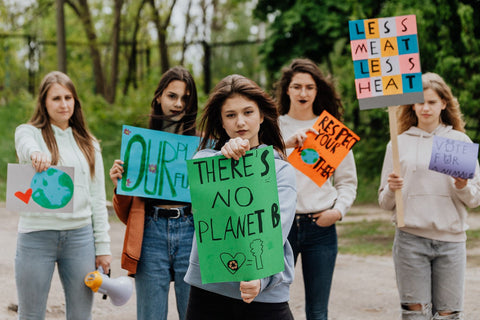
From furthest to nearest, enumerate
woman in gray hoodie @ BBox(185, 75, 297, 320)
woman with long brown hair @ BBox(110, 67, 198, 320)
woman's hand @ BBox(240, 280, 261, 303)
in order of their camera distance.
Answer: woman with long brown hair @ BBox(110, 67, 198, 320) → woman in gray hoodie @ BBox(185, 75, 297, 320) → woman's hand @ BBox(240, 280, 261, 303)

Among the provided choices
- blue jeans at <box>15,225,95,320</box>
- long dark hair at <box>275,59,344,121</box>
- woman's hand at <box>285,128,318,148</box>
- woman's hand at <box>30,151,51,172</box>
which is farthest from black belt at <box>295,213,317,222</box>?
woman's hand at <box>30,151,51,172</box>

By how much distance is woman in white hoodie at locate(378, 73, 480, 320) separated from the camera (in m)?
3.87

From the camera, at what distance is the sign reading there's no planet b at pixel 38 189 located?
361 cm

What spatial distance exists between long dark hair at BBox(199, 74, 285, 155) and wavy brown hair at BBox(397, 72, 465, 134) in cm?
156

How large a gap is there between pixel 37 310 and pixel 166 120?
52.6 inches

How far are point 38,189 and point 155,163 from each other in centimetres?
69

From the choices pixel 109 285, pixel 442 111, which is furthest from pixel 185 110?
pixel 442 111

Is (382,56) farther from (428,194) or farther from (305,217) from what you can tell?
(305,217)

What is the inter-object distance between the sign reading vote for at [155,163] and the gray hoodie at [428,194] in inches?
52.6

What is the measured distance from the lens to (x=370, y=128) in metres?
13.3

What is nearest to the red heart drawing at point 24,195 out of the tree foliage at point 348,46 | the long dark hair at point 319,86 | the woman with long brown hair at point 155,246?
the woman with long brown hair at point 155,246

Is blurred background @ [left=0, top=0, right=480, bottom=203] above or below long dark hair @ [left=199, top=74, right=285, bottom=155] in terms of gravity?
above

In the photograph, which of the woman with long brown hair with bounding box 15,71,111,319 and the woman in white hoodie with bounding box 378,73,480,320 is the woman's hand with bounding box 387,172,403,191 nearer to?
the woman in white hoodie with bounding box 378,73,480,320

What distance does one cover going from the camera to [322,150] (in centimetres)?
406
